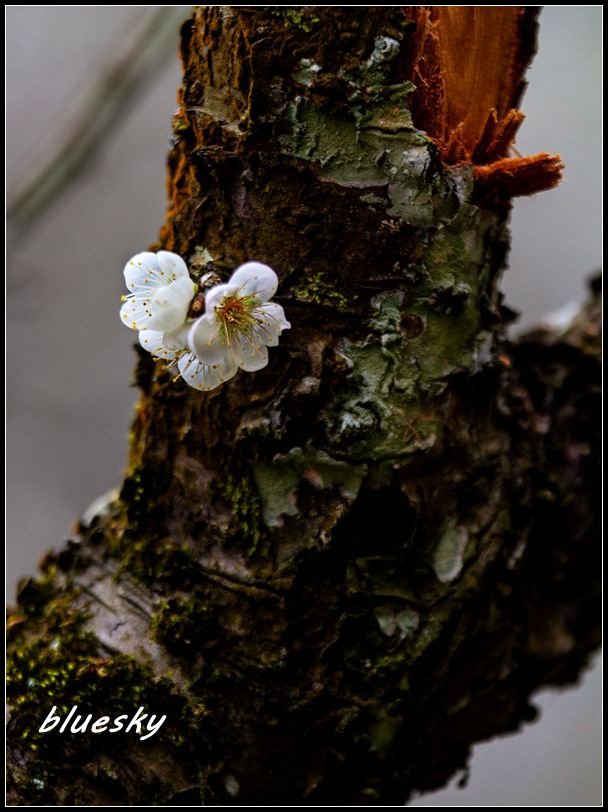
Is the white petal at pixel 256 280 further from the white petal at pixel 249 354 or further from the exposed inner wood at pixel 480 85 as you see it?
the exposed inner wood at pixel 480 85

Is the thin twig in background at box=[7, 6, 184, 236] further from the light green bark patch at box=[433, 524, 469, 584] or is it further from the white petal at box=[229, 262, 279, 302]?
the light green bark patch at box=[433, 524, 469, 584]

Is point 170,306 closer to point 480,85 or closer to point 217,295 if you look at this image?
point 217,295

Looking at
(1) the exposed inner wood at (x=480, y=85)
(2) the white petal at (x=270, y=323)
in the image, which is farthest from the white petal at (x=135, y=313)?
(1) the exposed inner wood at (x=480, y=85)

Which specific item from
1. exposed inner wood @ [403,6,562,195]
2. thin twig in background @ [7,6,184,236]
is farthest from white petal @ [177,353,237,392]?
thin twig in background @ [7,6,184,236]

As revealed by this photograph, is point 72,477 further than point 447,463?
Yes

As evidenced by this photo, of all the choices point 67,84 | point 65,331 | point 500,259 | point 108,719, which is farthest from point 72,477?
point 500,259

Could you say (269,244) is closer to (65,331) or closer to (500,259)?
(500,259)

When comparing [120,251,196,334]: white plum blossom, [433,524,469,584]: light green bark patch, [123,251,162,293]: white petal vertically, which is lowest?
[433,524,469,584]: light green bark patch
